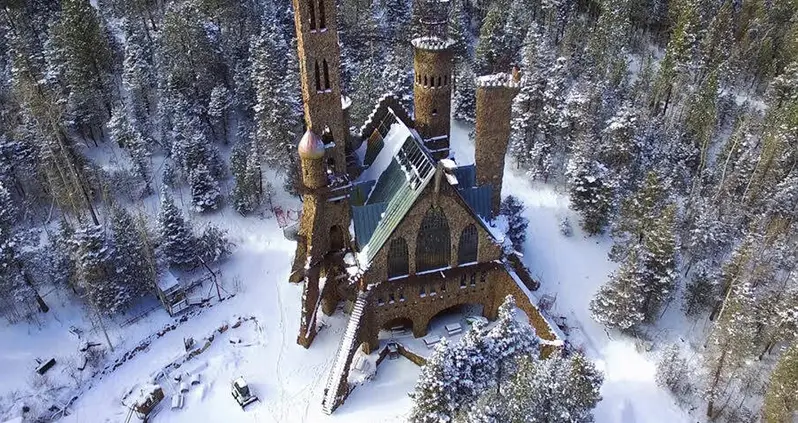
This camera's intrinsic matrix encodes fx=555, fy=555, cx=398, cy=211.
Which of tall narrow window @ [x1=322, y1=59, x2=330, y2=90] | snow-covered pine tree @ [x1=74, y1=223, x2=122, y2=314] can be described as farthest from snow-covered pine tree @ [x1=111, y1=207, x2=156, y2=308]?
tall narrow window @ [x1=322, y1=59, x2=330, y2=90]

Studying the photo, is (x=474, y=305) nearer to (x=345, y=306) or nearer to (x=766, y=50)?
(x=345, y=306)

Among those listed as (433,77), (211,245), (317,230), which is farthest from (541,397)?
(211,245)

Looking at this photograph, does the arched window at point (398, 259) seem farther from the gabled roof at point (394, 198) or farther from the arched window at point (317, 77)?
the arched window at point (317, 77)

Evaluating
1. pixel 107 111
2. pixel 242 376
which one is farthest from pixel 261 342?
pixel 107 111

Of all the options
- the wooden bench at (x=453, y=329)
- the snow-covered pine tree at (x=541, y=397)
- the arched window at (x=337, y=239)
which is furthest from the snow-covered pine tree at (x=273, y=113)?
the snow-covered pine tree at (x=541, y=397)

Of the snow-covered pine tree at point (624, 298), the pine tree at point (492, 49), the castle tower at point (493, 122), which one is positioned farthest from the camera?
the pine tree at point (492, 49)

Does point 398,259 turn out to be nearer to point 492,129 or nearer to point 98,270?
point 492,129

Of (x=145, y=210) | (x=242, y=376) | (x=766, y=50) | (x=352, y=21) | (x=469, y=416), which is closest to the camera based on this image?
(x=469, y=416)

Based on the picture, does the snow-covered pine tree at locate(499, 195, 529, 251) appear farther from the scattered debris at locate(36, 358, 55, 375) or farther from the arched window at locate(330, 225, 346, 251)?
the scattered debris at locate(36, 358, 55, 375)
